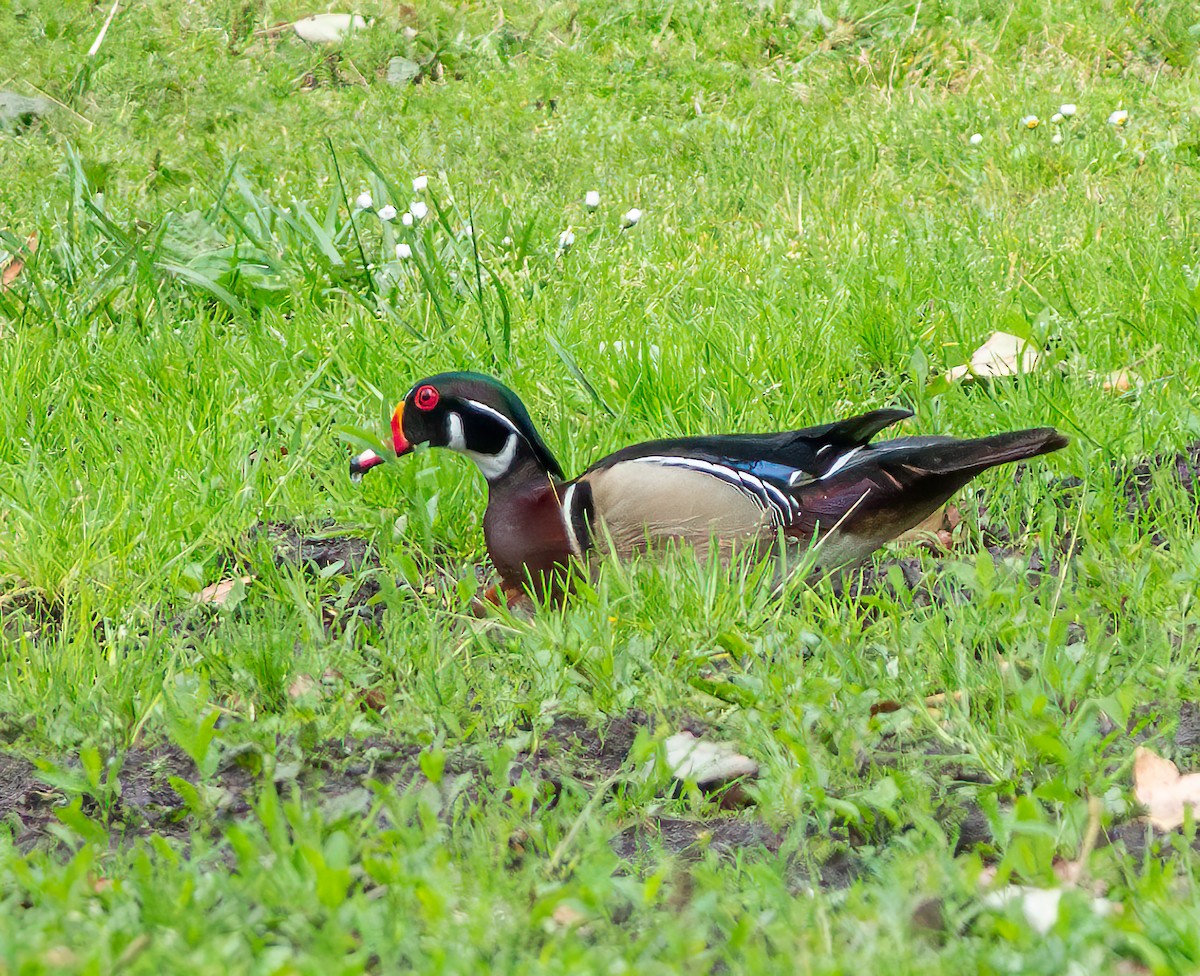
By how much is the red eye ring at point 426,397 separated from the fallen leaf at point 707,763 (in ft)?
3.79

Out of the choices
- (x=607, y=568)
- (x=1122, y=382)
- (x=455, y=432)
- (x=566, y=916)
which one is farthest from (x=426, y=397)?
(x=1122, y=382)

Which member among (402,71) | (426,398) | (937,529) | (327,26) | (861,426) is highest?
(327,26)

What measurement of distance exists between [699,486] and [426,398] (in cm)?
69

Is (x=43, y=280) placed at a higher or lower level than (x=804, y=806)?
higher

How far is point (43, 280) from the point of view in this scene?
4.86m

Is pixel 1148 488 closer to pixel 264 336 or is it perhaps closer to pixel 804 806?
pixel 804 806

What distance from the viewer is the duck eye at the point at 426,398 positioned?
10.5 feet

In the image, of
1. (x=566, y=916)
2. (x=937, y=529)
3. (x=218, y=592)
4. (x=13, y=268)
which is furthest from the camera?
(x=13, y=268)

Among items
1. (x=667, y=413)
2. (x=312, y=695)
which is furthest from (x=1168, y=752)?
(x=667, y=413)

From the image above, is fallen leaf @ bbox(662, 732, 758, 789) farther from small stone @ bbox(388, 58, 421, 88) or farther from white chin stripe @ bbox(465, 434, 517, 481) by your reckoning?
small stone @ bbox(388, 58, 421, 88)

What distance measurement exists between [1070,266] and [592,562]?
8.27 ft

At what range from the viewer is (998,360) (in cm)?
404

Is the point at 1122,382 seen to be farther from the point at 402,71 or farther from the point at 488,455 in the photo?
the point at 402,71

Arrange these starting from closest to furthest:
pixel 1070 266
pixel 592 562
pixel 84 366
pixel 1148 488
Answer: pixel 592 562, pixel 1148 488, pixel 84 366, pixel 1070 266
